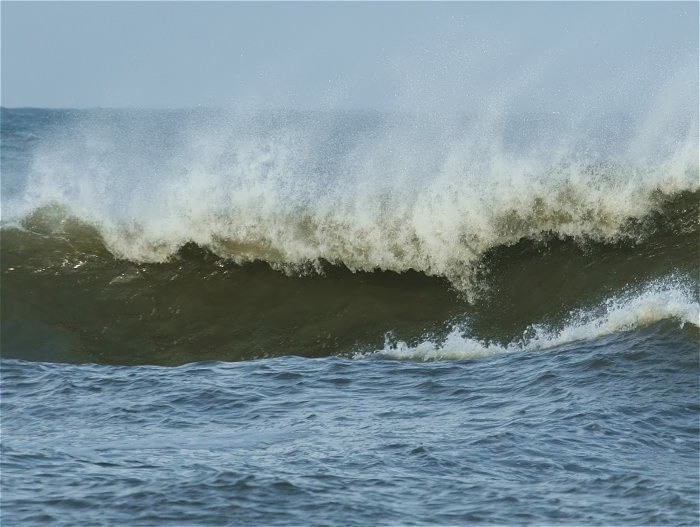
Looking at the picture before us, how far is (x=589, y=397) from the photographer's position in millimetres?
7945

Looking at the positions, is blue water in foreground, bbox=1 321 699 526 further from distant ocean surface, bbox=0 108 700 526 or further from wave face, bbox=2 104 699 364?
wave face, bbox=2 104 699 364

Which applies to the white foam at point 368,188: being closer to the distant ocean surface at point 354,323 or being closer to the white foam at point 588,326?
the distant ocean surface at point 354,323

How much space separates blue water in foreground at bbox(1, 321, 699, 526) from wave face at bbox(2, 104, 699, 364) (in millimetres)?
1079

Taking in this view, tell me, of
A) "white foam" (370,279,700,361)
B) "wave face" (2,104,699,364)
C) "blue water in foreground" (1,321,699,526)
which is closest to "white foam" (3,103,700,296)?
"wave face" (2,104,699,364)

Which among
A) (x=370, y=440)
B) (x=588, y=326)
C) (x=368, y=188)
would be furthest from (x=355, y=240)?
(x=370, y=440)

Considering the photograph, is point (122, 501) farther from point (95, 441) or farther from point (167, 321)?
point (167, 321)

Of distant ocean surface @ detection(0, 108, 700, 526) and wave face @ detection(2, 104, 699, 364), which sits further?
wave face @ detection(2, 104, 699, 364)

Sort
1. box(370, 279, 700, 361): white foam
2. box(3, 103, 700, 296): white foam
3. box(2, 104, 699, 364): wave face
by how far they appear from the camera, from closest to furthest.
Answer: box(370, 279, 700, 361): white foam, box(2, 104, 699, 364): wave face, box(3, 103, 700, 296): white foam

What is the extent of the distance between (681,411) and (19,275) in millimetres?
8291

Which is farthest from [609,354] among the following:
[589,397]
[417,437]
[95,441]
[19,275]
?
Result: [19,275]

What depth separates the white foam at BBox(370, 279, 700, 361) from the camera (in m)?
9.44

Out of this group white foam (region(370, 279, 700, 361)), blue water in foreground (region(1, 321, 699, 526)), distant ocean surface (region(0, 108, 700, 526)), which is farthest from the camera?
white foam (region(370, 279, 700, 361))

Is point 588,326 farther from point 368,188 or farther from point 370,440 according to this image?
point 368,188

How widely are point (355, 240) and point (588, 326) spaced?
10.6 feet
